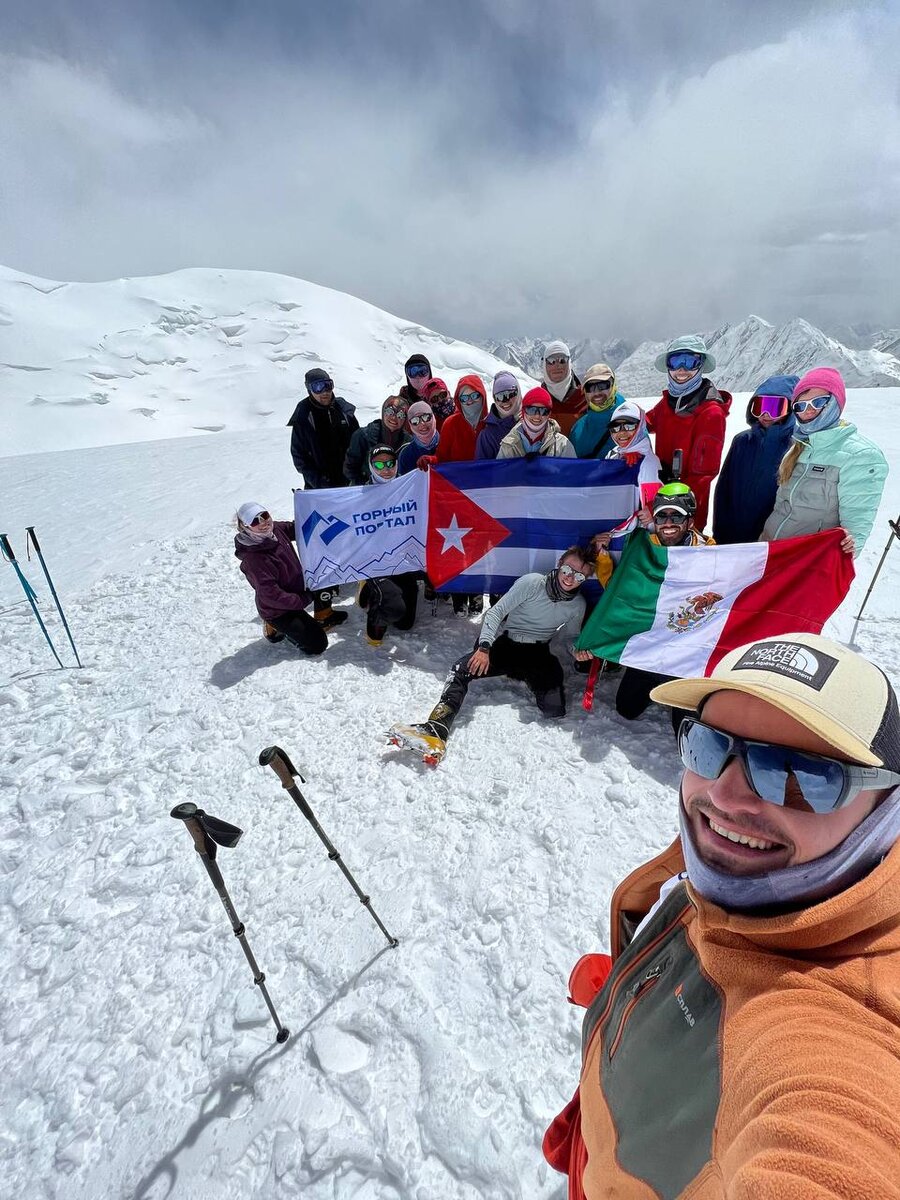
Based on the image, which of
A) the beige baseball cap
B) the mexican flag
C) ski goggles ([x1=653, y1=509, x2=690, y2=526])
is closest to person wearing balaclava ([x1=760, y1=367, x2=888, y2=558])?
the mexican flag

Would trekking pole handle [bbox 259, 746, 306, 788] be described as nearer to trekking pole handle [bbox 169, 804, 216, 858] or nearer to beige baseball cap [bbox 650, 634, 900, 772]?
trekking pole handle [bbox 169, 804, 216, 858]

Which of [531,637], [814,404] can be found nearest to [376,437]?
[531,637]

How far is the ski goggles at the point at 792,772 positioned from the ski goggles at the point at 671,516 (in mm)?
3963

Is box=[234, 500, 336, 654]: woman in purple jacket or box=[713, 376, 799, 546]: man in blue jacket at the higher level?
box=[713, 376, 799, 546]: man in blue jacket

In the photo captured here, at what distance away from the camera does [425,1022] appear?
2877 millimetres

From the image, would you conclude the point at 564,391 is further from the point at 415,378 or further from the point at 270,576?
the point at 270,576

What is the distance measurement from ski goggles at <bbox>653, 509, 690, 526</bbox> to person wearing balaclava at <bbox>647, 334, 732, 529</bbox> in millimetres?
1000

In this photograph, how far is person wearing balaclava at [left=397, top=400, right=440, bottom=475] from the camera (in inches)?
265

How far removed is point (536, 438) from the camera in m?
6.16

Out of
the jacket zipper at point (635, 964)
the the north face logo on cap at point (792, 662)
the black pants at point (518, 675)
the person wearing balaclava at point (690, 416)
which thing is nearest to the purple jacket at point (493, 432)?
the person wearing balaclava at point (690, 416)

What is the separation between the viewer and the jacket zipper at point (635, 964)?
5.52 ft

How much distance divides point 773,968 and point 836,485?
15.9 feet

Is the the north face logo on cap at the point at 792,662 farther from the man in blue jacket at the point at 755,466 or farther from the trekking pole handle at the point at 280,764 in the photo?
the man in blue jacket at the point at 755,466

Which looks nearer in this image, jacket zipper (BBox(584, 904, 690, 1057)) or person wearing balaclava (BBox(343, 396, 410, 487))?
jacket zipper (BBox(584, 904, 690, 1057))
